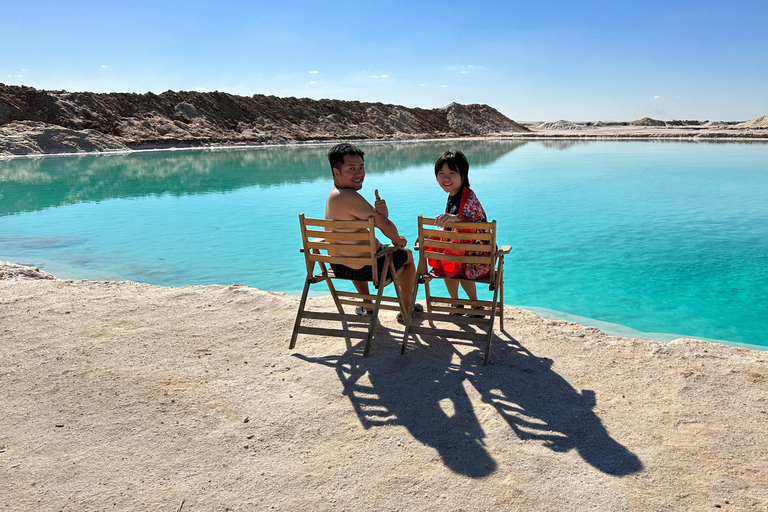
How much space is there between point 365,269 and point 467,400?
4.13 ft

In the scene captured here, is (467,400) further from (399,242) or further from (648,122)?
(648,122)

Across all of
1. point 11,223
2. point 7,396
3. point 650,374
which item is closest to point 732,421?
point 650,374

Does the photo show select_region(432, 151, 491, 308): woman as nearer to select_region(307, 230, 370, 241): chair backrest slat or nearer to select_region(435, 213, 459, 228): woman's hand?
select_region(435, 213, 459, 228): woman's hand

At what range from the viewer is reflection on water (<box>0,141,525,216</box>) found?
638 inches

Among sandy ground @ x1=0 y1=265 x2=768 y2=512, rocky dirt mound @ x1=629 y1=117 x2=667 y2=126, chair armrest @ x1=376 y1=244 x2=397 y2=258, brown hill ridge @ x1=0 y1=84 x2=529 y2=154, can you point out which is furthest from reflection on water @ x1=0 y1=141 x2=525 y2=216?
rocky dirt mound @ x1=629 y1=117 x2=667 y2=126

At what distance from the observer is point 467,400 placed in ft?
10.1

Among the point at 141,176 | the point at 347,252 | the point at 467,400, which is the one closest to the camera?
the point at 467,400

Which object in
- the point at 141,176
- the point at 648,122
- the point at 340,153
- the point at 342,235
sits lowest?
the point at 141,176

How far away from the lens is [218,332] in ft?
13.6

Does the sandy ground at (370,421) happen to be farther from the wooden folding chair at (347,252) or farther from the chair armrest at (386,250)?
the chair armrest at (386,250)

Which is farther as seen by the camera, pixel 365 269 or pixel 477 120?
pixel 477 120

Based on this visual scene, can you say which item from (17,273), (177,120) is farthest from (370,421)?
(177,120)

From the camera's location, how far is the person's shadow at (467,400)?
8.42ft

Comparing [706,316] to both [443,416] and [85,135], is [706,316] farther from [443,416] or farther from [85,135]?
[85,135]
